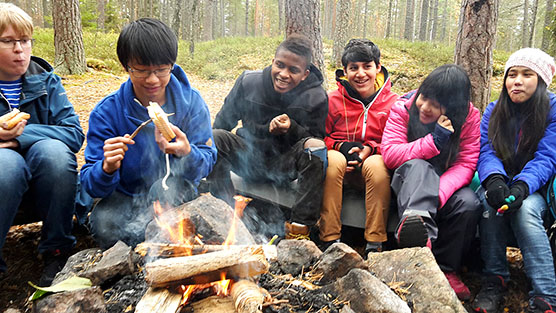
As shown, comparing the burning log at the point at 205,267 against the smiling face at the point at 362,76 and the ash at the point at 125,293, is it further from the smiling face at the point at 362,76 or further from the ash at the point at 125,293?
the smiling face at the point at 362,76

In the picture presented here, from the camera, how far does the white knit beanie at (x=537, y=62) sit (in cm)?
283

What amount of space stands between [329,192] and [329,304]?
1411mm

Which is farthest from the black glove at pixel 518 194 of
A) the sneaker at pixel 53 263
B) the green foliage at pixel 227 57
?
the green foliage at pixel 227 57

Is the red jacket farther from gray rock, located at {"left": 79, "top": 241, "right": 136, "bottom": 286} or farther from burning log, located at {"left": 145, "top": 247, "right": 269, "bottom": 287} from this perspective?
gray rock, located at {"left": 79, "top": 241, "right": 136, "bottom": 286}

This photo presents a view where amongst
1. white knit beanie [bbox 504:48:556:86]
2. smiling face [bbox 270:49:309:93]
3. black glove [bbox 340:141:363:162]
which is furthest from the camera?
smiling face [bbox 270:49:309:93]

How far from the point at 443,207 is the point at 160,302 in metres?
2.20

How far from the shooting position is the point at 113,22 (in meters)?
19.6

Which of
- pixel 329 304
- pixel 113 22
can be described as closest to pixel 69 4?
pixel 329 304

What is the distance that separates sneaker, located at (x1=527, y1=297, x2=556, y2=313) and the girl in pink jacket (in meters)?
0.41

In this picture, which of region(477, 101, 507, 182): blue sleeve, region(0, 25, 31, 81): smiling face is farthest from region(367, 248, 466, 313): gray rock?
region(0, 25, 31, 81): smiling face

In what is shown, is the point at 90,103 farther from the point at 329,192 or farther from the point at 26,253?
the point at 329,192

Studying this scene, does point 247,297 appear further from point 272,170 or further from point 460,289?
point 272,170

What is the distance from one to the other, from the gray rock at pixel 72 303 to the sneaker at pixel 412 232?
187 centimetres

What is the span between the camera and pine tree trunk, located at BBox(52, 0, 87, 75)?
8.09 m
